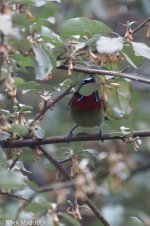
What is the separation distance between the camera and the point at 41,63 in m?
1.46

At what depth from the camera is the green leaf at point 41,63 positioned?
145cm

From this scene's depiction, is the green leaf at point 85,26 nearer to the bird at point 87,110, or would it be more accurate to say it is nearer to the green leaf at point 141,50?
the green leaf at point 141,50

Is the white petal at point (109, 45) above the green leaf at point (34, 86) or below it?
above

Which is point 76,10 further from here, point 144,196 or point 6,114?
point 6,114

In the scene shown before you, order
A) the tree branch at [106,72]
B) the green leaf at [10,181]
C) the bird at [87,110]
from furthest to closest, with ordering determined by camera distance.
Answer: the bird at [87,110] < the tree branch at [106,72] < the green leaf at [10,181]

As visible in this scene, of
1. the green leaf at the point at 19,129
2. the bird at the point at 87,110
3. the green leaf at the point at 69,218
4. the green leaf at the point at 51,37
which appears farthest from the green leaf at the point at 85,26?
the bird at the point at 87,110

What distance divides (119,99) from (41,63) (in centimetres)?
40

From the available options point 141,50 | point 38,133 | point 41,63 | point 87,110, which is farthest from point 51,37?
point 87,110

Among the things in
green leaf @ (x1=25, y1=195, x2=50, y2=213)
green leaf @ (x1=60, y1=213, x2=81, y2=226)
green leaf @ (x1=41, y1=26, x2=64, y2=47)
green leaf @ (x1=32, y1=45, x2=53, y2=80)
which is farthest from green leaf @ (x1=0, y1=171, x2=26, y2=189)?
green leaf @ (x1=41, y1=26, x2=64, y2=47)

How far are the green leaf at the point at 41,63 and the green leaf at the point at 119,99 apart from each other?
33cm

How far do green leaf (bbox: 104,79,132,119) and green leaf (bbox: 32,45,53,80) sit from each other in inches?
12.8

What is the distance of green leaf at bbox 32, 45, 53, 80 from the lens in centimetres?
145

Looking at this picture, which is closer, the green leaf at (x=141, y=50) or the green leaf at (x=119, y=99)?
the green leaf at (x=141, y=50)

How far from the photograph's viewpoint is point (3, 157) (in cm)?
155
